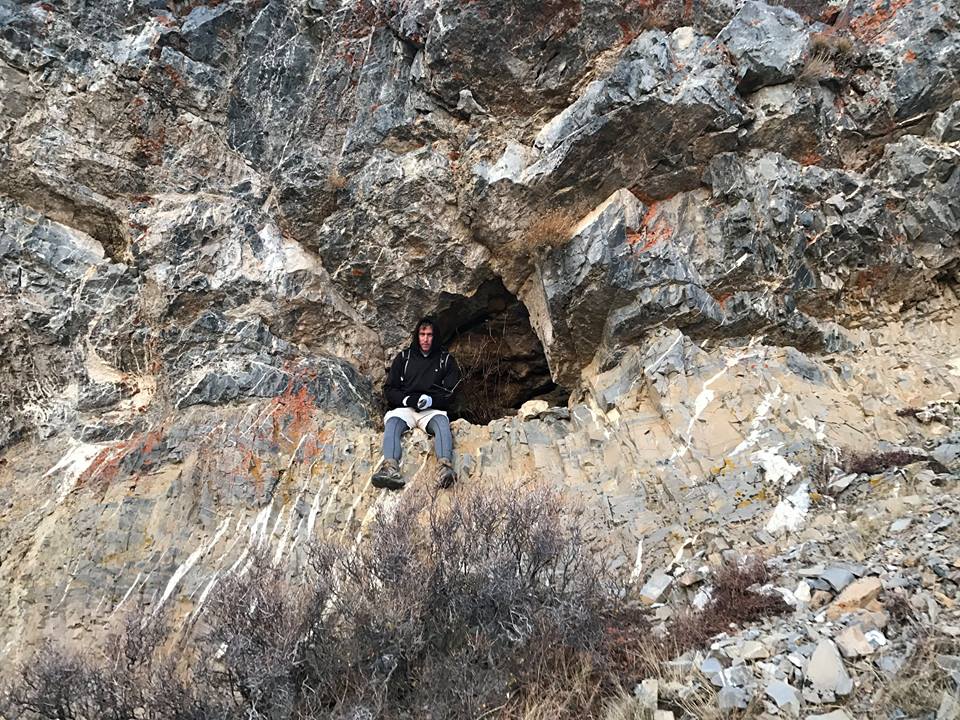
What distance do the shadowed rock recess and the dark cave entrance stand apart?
196mm

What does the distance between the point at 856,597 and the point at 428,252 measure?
677 centimetres

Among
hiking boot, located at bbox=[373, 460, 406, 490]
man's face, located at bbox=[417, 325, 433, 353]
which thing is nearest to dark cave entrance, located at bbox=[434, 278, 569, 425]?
man's face, located at bbox=[417, 325, 433, 353]

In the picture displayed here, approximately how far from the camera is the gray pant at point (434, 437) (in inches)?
318

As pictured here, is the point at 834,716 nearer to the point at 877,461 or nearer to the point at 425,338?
the point at 877,461

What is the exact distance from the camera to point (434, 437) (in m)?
8.57

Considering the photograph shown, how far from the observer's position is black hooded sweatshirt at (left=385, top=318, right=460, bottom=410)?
8.96 m

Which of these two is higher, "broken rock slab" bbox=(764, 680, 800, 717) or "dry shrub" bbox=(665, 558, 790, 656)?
"broken rock slab" bbox=(764, 680, 800, 717)

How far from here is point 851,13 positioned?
965 centimetres

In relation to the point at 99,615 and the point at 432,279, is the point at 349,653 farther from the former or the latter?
the point at 432,279

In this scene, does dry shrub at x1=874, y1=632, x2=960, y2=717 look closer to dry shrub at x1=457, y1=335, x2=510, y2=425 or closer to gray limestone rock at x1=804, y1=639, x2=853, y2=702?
gray limestone rock at x1=804, y1=639, x2=853, y2=702

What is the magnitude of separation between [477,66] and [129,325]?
19.3 feet

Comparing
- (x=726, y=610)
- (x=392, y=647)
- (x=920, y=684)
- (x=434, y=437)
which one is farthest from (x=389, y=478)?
(x=920, y=684)

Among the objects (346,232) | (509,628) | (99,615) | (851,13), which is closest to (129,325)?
A: (346,232)

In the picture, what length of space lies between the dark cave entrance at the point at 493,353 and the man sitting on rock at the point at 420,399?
3.27 feet
